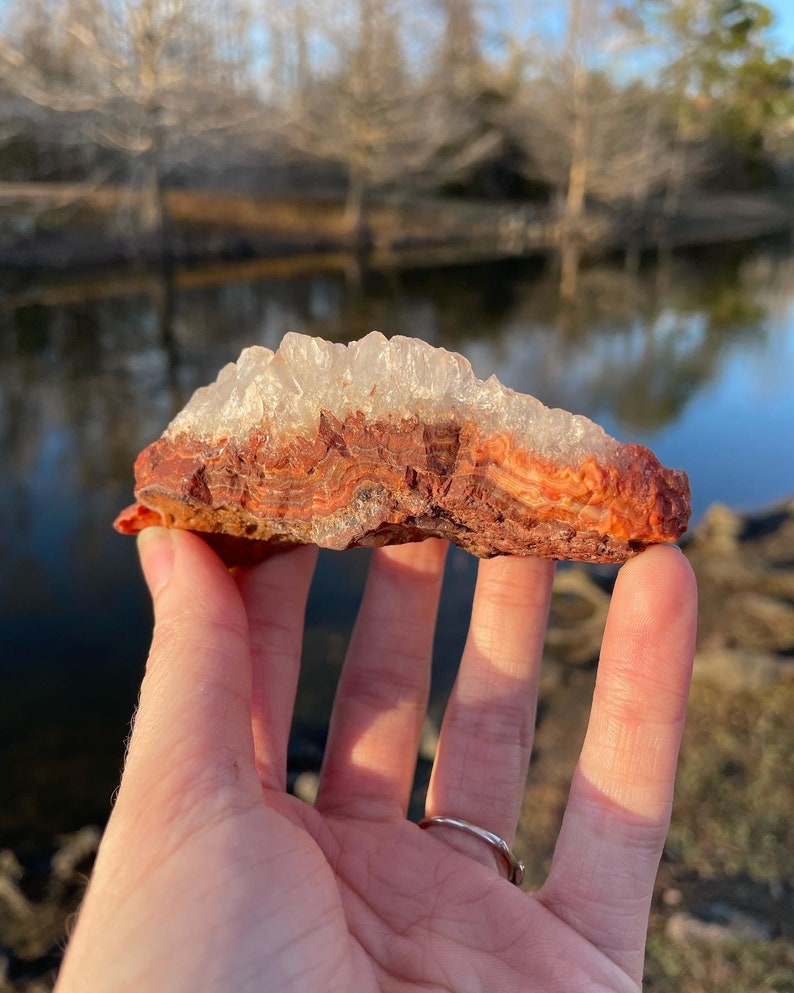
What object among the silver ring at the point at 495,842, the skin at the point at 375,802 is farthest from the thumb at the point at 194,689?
the silver ring at the point at 495,842

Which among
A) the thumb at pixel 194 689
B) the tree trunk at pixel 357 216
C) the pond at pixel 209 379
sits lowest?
the pond at pixel 209 379

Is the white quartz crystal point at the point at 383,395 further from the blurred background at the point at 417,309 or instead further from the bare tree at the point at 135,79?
the bare tree at the point at 135,79

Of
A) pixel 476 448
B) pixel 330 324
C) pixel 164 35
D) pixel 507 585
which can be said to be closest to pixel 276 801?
pixel 507 585

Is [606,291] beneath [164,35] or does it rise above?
beneath

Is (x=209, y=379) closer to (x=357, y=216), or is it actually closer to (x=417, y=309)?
(x=417, y=309)

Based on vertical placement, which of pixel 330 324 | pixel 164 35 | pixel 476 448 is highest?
pixel 164 35

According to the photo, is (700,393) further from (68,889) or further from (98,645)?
(68,889)

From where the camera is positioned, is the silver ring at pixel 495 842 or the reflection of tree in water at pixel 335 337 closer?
the silver ring at pixel 495 842
